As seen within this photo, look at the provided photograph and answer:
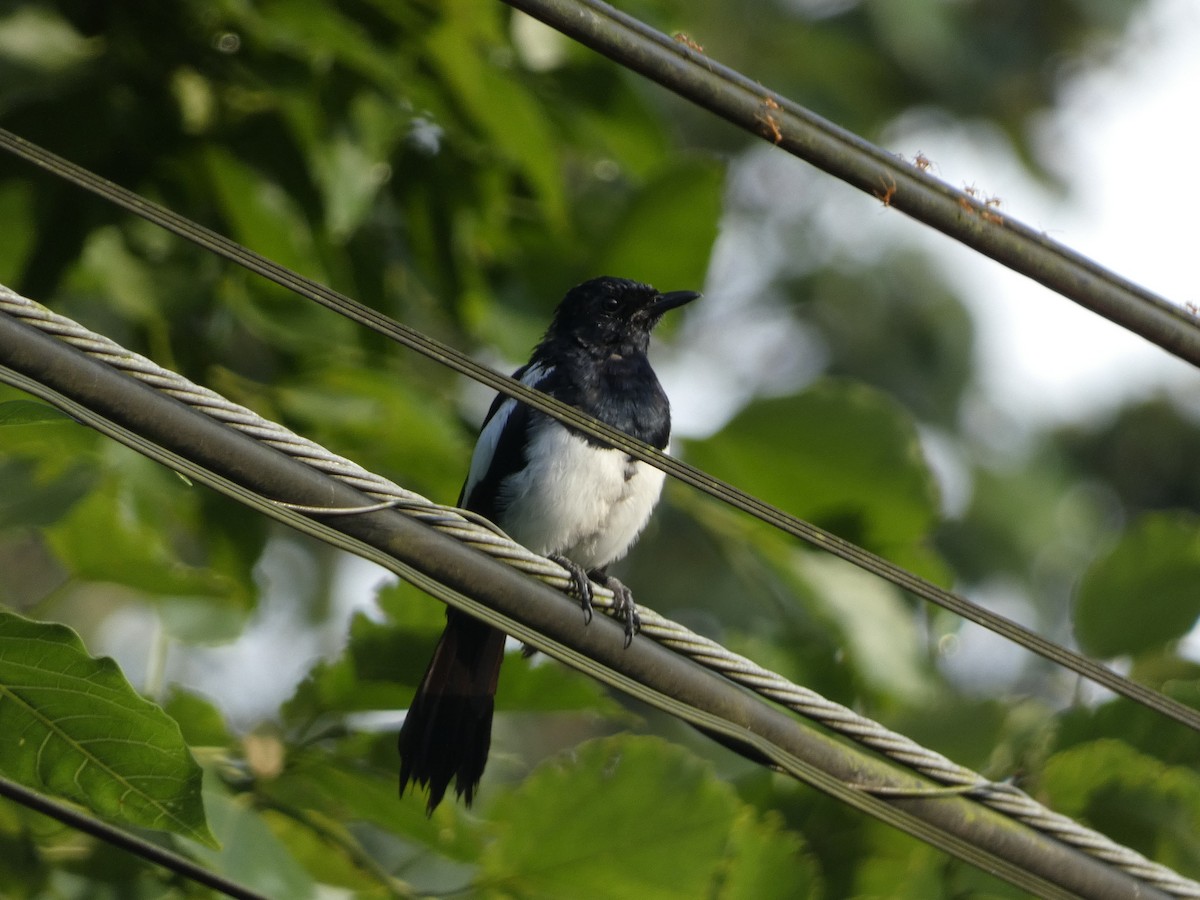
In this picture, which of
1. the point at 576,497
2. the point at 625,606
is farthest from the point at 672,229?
the point at 625,606

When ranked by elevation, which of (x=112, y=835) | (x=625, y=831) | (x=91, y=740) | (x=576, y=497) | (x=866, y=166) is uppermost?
(x=866, y=166)

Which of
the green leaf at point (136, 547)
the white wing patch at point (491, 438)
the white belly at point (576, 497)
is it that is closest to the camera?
the green leaf at point (136, 547)

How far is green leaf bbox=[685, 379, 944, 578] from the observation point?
3.09m

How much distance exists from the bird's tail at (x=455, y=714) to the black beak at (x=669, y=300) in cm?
100

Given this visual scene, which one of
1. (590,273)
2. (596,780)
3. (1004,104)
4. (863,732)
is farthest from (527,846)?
(1004,104)

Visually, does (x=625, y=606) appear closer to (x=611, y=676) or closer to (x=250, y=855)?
(x=611, y=676)

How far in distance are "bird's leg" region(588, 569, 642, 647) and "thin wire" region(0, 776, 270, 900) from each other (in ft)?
2.24

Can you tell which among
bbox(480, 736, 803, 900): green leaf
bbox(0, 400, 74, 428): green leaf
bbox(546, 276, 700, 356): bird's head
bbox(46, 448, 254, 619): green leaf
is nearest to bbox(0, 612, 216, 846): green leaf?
bbox(0, 400, 74, 428): green leaf

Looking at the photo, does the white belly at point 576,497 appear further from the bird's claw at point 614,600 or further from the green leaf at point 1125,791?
the green leaf at point 1125,791

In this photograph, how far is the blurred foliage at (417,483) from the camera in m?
2.57

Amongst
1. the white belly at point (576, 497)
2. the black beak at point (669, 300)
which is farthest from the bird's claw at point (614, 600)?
the black beak at point (669, 300)

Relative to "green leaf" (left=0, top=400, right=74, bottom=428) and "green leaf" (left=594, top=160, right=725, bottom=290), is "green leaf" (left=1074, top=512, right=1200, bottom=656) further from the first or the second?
"green leaf" (left=0, top=400, right=74, bottom=428)

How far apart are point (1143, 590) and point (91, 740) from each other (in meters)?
1.98

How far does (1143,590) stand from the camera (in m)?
2.84
